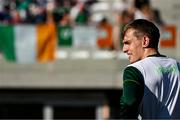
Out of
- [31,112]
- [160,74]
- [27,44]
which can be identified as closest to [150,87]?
[160,74]

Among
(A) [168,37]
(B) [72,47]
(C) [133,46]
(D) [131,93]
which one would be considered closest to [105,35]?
(B) [72,47]

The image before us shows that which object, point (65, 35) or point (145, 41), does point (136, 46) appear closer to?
point (145, 41)

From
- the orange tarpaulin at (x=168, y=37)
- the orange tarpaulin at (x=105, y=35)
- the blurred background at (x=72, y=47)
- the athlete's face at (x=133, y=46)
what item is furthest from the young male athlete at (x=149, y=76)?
the orange tarpaulin at (x=168, y=37)

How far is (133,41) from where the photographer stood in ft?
11.7

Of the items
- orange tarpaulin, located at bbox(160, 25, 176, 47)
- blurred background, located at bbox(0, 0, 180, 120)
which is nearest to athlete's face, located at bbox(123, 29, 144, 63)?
blurred background, located at bbox(0, 0, 180, 120)

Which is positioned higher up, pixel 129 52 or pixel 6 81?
pixel 129 52

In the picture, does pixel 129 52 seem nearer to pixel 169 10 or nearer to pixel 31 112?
pixel 169 10

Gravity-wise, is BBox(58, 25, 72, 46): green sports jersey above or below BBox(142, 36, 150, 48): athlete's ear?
below

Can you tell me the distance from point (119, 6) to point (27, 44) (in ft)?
7.15

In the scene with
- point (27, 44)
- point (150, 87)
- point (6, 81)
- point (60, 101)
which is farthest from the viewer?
point (60, 101)

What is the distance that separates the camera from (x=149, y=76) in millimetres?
3512

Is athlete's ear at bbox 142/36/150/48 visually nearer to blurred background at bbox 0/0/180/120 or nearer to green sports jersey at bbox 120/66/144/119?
green sports jersey at bbox 120/66/144/119

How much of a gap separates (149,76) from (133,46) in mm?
193

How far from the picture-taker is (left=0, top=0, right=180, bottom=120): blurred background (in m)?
14.0
